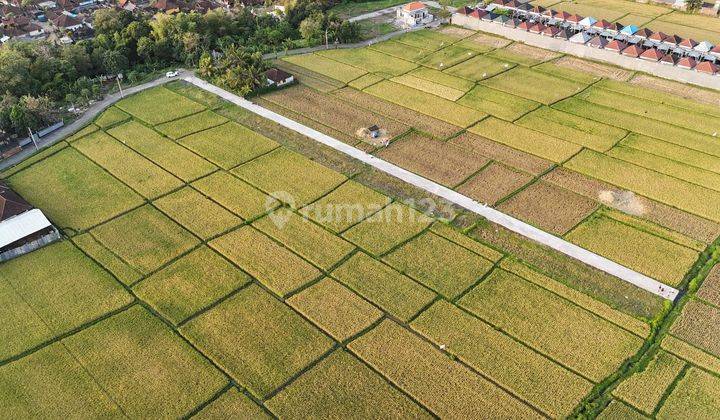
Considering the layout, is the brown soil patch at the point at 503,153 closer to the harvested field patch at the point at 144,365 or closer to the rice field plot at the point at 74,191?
the rice field plot at the point at 74,191

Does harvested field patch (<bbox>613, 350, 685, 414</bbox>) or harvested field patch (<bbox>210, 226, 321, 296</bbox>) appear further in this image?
harvested field patch (<bbox>210, 226, 321, 296</bbox>)

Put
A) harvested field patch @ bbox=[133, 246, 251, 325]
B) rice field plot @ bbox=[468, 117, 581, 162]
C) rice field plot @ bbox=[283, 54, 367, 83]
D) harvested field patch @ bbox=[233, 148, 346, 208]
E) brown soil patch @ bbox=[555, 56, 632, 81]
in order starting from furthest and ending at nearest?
rice field plot @ bbox=[283, 54, 367, 83] < brown soil patch @ bbox=[555, 56, 632, 81] < rice field plot @ bbox=[468, 117, 581, 162] < harvested field patch @ bbox=[233, 148, 346, 208] < harvested field patch @ bbox=[133, 246, 251, 325]

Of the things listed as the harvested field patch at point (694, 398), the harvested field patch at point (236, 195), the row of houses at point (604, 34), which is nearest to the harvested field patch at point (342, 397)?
the harvested field patch at point (694, 398)

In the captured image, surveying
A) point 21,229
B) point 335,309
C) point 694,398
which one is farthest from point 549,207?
point 21,229

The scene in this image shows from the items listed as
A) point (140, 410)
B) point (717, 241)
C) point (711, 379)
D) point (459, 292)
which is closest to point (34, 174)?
point (140, 410)

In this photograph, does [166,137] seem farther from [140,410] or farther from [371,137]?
[140,410]

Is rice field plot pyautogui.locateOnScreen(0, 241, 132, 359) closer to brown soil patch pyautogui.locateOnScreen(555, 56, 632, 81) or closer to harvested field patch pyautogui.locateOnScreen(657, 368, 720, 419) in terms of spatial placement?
harvested field patch pyautogui.locateOnScreen(657, 368, 720, 419)

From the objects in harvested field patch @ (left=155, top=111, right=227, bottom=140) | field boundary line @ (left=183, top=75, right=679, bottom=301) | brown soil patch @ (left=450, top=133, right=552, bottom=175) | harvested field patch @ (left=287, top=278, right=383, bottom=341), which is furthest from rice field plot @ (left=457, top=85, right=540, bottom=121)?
harvested field patch @ (left=287, top=278, right=383, bottom=341)
